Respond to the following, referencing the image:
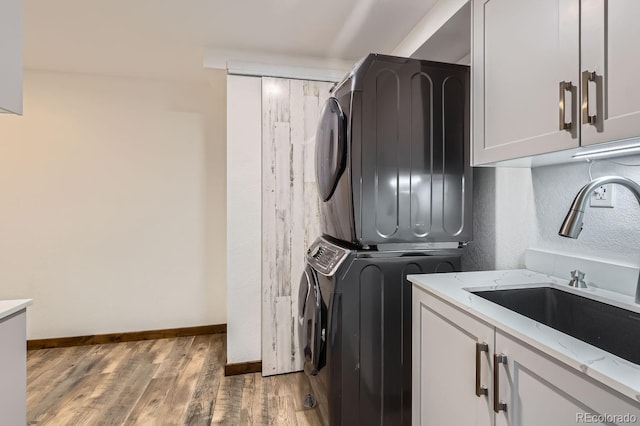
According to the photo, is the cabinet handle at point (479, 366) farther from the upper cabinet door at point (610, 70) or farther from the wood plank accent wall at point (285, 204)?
the wood plank accent wall at point (285, 204)

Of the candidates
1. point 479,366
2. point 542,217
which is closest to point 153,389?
point 479,366

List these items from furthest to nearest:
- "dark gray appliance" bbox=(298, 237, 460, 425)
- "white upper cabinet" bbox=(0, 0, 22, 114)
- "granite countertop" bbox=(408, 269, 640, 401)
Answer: "dark gray appliance" bbox=(298, 237, 460, 425), "white upper cabinet" bbox=(0, 0, 22, 114), "granite countertop" bbox=(408, 269, 640, 401)

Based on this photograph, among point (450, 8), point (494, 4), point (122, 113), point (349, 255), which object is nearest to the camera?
point (494, 4)

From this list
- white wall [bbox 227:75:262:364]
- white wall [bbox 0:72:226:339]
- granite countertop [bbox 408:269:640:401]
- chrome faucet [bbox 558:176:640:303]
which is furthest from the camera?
white wall [bbox 0:72:226:339]

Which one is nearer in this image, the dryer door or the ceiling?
the dryer door

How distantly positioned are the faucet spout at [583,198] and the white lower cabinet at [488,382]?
1.26 ft

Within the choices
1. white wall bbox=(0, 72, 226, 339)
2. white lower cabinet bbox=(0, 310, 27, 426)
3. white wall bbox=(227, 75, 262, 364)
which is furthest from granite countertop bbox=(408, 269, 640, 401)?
white wall bbox=(0, 72, 226, 339)

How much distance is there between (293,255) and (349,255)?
3.47 feet

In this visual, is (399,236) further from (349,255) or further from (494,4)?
(494,4)

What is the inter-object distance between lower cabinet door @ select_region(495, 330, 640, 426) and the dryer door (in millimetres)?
975

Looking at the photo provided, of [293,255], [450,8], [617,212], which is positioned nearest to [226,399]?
[293,255]

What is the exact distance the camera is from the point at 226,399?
206 centimetres

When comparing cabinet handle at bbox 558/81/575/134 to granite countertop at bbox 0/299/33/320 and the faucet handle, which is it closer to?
the faucet handle

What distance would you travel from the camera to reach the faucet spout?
36.5 inches
